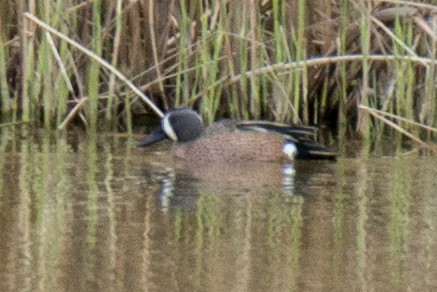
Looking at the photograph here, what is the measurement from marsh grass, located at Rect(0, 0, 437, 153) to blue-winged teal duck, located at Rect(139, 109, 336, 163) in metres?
0.23

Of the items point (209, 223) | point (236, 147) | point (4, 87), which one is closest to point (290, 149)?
point (236, 147)

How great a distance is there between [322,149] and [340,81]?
1051mm

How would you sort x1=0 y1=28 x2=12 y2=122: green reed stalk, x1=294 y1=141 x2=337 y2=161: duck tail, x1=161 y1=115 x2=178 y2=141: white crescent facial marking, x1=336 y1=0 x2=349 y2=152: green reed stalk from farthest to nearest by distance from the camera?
x1=0 y1=28 x2=12 y2=122: green reed stalk, x1=161 y1=115 x2=178 y2=141: white crescent facial marking, x1=336 y1=0 x2=349 y2=152: green reed stalk, x1=294 y1=141 x2=337 y2=161: duck tail

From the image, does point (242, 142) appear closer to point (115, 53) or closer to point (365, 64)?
point (365, 64)

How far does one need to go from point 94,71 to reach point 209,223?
2.87m

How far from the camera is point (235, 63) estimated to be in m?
8.13

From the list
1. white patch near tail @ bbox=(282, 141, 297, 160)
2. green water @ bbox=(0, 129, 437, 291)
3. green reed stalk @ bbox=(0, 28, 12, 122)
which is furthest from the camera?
green reed stalk @ bbox=(0, 28, 12, 122)

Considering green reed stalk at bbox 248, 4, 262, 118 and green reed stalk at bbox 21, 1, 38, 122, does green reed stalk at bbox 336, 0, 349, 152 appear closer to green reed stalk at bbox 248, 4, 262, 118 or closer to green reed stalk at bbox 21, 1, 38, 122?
green reed stalk at bbox 248, 4, 262, 118

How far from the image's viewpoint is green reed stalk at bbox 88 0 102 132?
789 centimetres

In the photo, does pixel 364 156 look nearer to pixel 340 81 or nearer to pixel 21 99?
Result: pixel 340 81

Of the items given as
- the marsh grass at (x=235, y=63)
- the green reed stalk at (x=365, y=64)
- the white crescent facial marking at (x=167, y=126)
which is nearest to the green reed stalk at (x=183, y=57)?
the marsh grass at (x=235, y=63)

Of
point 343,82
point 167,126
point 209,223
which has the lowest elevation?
point 209,223

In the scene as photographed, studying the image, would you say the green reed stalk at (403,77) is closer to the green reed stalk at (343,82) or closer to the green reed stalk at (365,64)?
the green reed stalk at (365,64)

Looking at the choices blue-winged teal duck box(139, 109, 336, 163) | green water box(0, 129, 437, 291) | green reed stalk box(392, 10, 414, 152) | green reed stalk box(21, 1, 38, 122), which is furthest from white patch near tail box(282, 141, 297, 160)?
green reed stalk box(21, 1, 38, 122)
